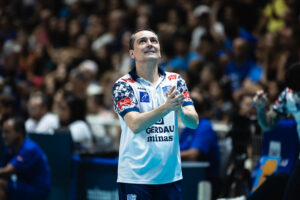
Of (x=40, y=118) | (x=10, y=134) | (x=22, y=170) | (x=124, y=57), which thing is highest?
(x=124, y=57)

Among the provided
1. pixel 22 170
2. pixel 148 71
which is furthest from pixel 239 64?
pixel 148 71

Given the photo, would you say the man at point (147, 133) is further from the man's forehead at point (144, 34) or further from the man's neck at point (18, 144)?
the man's neck at point (18, 144)

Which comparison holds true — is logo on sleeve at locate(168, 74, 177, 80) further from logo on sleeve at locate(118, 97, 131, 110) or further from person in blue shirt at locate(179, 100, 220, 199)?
person in blue shirt at locate(179, 100, 220, 199)

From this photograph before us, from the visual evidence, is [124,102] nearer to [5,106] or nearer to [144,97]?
[144,97]

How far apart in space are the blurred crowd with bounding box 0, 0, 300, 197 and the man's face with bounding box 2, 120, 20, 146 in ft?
3.62

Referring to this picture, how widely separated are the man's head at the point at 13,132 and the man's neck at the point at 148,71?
9.23 ft

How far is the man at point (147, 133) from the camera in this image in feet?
14.3

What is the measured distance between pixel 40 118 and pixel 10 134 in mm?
2368

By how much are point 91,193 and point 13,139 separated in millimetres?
1156

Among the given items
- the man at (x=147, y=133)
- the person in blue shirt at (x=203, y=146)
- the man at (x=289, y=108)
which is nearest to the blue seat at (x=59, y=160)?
the person in blue shirt at (x=203, y=146)

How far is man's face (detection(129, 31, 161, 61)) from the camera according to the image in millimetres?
4480

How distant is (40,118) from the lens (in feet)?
30.4

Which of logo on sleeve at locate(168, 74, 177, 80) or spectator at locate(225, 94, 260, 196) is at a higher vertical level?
logo on sleeve at locate(168, 74, 177, 80)

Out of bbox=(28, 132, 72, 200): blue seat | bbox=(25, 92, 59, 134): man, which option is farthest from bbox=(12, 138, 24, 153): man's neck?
bbox=(25, 92, 59, 134): man
